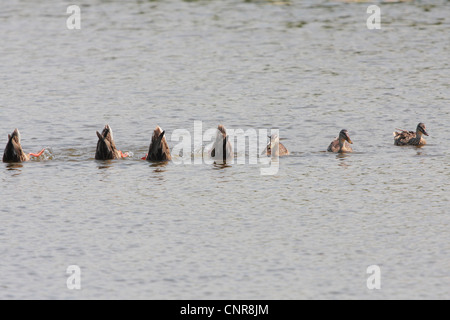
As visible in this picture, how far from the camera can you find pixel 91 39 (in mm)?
35594

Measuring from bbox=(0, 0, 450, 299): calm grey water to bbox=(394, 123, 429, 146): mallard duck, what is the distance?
0.80ft

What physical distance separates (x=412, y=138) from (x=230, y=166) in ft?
14.2

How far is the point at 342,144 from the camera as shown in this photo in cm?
2050

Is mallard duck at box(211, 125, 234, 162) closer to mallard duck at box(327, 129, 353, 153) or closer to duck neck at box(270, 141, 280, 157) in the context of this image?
duck neck at box(270, 141, 280, 157)

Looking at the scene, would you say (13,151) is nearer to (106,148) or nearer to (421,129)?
(106,148)

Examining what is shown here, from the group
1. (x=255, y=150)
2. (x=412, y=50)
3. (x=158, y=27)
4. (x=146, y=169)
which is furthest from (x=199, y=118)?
(x=158, y=27)

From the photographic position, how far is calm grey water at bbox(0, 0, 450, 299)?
1312 centimetres

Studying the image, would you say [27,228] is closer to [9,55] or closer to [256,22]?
[9,55]

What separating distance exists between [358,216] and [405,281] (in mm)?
2965
